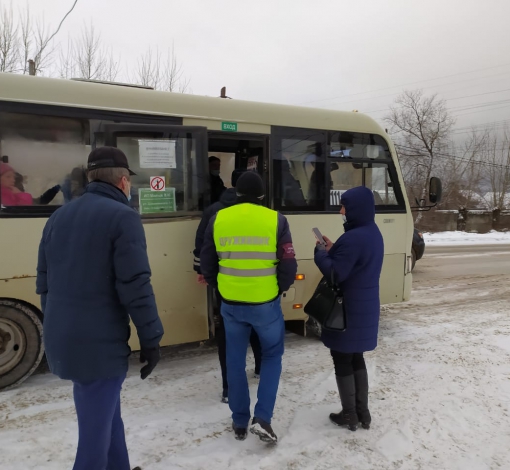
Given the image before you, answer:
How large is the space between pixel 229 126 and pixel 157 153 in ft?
2.90

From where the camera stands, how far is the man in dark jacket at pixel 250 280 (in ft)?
10.0

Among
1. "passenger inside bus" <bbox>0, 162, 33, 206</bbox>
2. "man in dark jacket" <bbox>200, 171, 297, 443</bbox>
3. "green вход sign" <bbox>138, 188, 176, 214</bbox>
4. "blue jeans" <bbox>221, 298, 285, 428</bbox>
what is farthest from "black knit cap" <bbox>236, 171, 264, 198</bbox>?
"passenger inside bus" <bbox>0, 162, 33, 206</bbox>

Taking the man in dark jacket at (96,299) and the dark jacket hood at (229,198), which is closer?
the man in dark jacket at (96,299)

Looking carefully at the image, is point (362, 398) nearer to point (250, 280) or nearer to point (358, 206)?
point (250, 280)

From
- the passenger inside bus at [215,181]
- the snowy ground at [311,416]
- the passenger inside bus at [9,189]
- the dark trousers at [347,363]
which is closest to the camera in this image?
the snowy ground at [311,416]

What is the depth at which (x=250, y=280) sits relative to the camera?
10.0 feet

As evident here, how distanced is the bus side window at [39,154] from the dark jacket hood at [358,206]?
257cm

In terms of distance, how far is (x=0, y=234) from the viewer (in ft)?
12.3

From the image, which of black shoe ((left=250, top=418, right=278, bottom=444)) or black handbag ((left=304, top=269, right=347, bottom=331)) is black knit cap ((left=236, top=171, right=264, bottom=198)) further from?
black shoe ((left=250, top=418, right=278, bottom=444))

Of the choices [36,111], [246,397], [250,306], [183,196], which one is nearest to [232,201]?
[183,196]

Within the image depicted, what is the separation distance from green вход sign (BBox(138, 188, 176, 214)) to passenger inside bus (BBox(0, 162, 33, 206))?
1.07 metres

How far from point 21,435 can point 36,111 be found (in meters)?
2.77

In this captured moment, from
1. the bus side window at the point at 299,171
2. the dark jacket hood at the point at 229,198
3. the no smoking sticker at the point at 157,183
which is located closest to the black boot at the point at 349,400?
the dark jacket hood at the point at 229,198

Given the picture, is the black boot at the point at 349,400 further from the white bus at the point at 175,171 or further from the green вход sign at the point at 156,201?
the green вход sign at the point at 156,201
